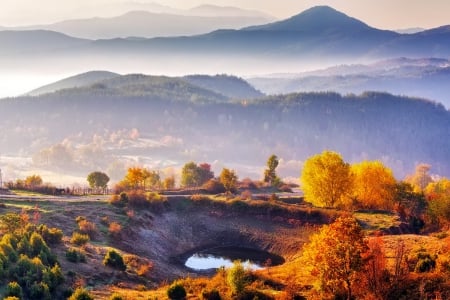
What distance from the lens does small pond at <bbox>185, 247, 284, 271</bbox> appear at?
8575 centimetres

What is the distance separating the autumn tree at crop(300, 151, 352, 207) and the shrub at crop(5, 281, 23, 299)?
70623 mm

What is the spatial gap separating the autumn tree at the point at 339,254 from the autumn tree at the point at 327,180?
194 feet

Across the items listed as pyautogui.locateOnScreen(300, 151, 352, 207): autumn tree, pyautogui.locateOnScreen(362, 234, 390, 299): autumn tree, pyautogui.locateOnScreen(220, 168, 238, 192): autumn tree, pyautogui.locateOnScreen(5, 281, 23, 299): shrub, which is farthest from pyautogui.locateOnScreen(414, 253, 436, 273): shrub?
pyautogui.locateOnScreen(220, 168, 238, 192): autumn tree

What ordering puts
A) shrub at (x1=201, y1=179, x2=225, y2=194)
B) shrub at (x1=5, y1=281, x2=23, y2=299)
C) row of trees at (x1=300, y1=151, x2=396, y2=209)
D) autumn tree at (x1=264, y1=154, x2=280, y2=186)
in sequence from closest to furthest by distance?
shrub at (x1=5, y1=281, x2=23, y2=299) → row of trees at (x1=300, y1=151, x2=396, y2=209) → shrub at (x1=201, y1=179, x2=225, y2=194) → autumn tree at (x1=264, y1=154, x2=280, y2=186)

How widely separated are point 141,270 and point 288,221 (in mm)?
40510

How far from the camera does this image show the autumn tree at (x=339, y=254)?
43.5m

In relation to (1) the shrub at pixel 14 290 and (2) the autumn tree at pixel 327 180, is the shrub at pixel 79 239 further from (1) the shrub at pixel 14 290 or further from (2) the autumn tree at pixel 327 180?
(2) the autumn tree at pixel 327 180

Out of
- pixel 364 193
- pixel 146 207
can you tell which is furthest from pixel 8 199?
pixel 364 193

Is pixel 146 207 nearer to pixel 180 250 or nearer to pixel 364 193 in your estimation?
pixel 180 250

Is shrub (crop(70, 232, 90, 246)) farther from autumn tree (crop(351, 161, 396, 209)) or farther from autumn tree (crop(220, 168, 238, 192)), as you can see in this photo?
autumn tree (crop(351, 161, 396, 209))

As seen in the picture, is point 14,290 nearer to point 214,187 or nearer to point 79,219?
point 79,219

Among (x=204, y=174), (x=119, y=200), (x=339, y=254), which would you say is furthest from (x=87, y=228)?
(x=204, y=174)

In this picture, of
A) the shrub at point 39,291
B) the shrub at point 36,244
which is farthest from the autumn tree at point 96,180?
the shrub at point 39,291

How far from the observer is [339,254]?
4369 cm
